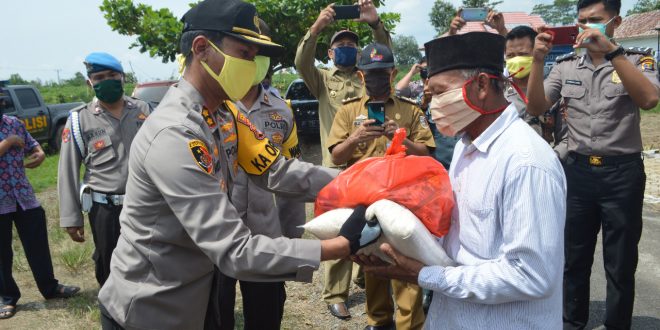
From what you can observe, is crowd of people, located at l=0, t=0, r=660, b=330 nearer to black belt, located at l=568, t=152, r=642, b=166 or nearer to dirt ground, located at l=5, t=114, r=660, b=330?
black belt, located at l=568, t=152, r=642, b=166

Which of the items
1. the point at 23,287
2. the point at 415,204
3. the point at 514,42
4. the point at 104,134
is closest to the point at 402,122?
the point at 514,42

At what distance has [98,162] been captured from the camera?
3.87 meters

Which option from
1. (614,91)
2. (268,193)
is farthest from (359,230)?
(614,91)

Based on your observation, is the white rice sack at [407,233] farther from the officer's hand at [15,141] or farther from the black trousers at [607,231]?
the officer's hand at [15,141]

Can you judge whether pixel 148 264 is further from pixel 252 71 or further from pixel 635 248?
pixel 635 248

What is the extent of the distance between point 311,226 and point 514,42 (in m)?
2.83

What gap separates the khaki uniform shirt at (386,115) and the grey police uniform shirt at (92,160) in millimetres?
1669

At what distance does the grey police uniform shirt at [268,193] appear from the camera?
317cm

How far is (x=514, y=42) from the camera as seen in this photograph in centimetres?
405

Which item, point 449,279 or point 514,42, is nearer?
point 449,279

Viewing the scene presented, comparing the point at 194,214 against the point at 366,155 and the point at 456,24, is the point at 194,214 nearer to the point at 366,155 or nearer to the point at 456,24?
the point at 366,155

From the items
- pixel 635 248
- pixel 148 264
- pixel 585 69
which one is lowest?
pixel 635 248

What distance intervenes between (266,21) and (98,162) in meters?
6.95

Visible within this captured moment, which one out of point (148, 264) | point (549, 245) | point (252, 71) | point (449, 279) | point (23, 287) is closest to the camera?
point (549, 245)
